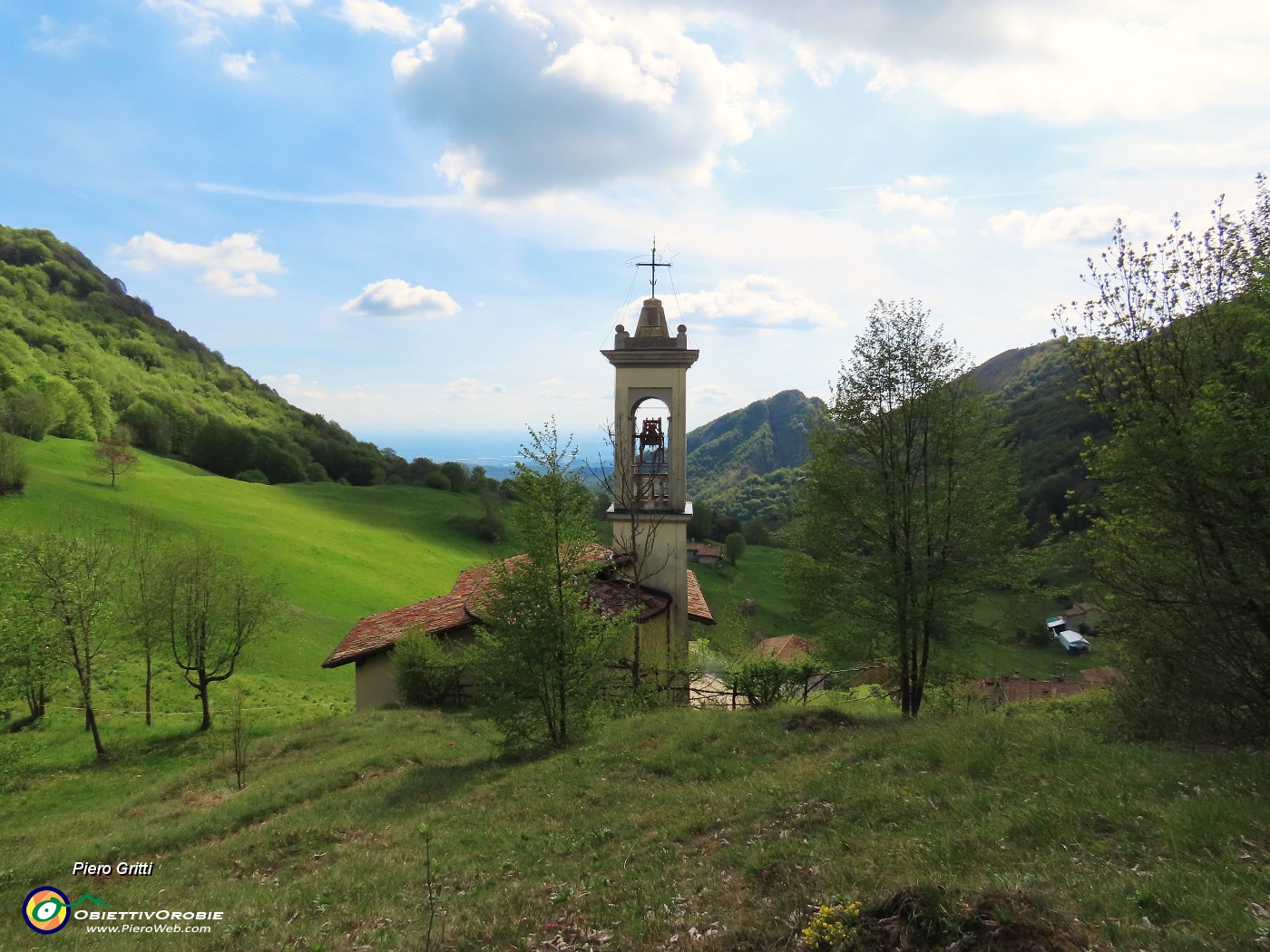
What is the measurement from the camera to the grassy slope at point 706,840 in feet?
18.7

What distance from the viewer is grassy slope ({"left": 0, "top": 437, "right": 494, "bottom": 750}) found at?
93.6ft

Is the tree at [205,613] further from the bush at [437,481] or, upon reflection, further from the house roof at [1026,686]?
the bush at [437,481]

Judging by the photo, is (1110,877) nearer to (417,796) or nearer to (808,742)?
(808,742)

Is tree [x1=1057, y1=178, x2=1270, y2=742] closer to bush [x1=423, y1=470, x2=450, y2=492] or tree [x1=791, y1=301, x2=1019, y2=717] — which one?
tree [x1=791, y1=301, x2=1019, y2=717]

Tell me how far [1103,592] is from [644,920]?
34.9 ft

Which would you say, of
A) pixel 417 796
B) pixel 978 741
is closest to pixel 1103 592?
pixel 978 741

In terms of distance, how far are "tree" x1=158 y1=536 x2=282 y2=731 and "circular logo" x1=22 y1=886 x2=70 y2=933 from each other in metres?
15.7

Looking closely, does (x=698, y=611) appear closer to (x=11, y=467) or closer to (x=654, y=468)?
(x=654, y=468)

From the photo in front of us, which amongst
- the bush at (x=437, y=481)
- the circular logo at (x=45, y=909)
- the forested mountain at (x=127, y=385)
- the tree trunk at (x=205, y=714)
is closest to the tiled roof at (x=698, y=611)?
the tree trunk at (x=205, y=714)

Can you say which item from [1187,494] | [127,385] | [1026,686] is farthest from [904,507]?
[127,385]

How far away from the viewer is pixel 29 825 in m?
15.0

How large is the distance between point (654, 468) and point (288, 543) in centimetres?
Result: 4255

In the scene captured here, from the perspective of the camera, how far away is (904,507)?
47.1ft

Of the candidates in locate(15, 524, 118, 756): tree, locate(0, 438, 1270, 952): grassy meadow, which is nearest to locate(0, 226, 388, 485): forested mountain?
locate(15, 524, 118, 756): tree
